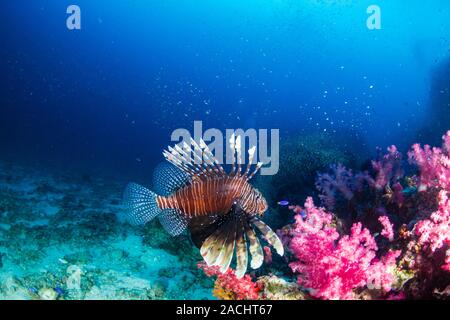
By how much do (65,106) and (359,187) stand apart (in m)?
122

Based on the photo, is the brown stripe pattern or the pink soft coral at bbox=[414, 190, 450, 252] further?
the brown stripe pattern

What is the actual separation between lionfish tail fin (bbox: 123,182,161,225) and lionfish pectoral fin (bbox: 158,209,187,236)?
5.2 inches

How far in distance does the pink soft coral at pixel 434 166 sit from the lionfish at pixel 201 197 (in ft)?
6.10

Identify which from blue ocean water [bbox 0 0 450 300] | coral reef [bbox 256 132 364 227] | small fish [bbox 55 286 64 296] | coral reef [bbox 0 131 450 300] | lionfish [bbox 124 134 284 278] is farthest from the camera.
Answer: blue ocean water [bbox 0 0 450 300]

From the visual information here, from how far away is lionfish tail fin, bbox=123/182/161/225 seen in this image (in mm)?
3590

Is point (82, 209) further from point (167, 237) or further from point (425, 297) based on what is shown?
point (425, 297)

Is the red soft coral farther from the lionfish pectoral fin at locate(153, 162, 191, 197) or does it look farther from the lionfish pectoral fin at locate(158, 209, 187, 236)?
the lionfish pectoral fin at locate(153, 162, 191, 197)

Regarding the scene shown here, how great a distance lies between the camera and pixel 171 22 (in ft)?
315

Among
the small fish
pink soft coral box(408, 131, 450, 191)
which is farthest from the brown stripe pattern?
pink soft coral box(408, 131, 450, 191)

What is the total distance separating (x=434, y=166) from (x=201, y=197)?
2.56 m

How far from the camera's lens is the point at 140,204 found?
363 cm

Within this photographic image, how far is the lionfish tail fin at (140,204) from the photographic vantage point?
3.59 m

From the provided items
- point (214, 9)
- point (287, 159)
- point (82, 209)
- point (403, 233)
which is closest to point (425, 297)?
point (403, 233)

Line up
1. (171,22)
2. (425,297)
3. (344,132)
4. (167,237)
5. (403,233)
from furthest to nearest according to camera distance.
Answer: (171,22), (344,132), (167,237), (403,233), (425,297)
